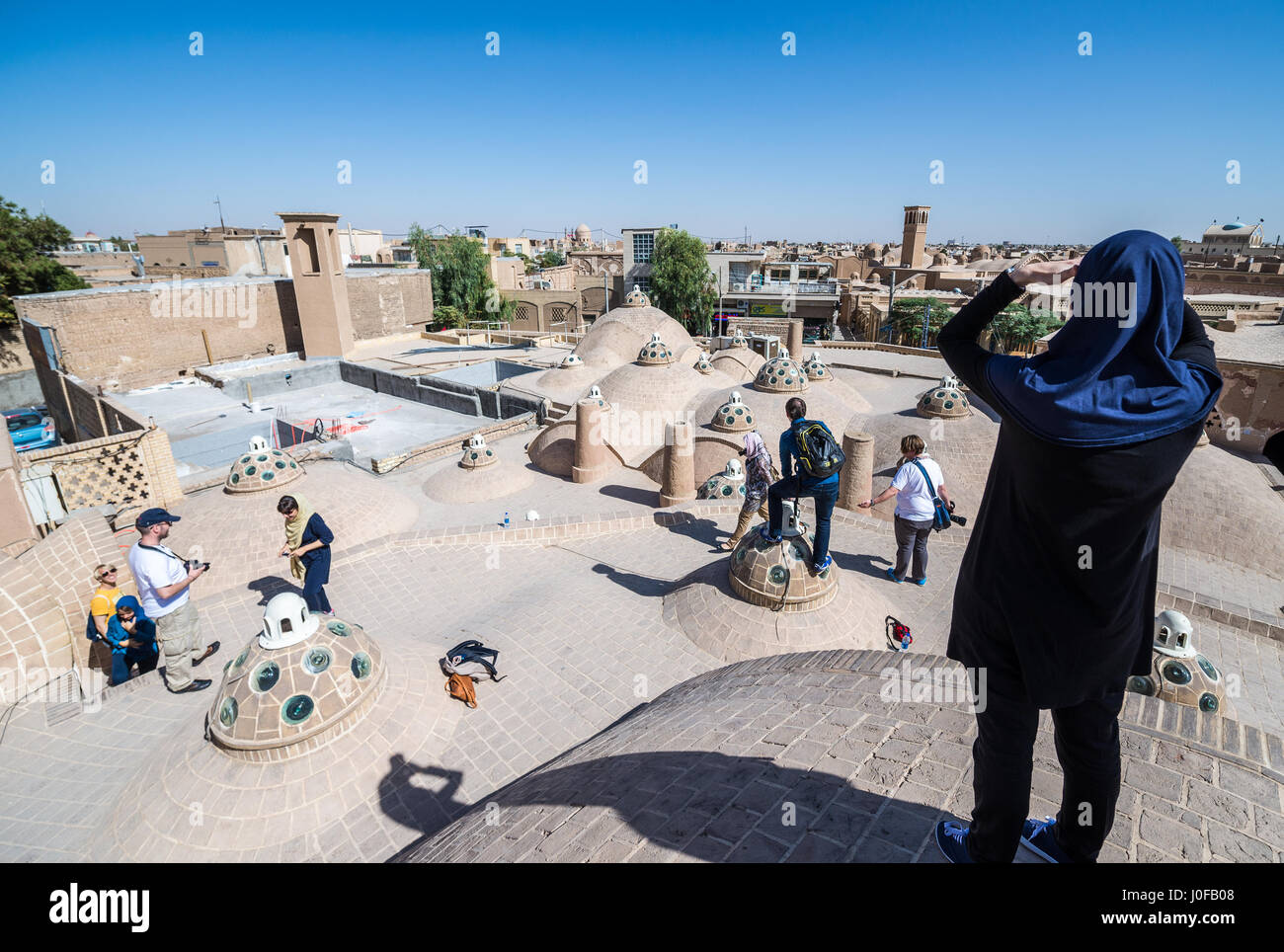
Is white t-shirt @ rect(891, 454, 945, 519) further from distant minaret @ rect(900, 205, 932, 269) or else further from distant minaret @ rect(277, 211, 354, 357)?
distant minaret @ rect(900, 205, 932, 269)

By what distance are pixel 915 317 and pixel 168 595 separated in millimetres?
34480

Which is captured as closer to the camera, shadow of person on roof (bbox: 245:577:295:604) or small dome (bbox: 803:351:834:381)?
shadow of person on roof (bbox: 245:577:295:604)

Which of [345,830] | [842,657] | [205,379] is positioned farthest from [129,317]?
[842,657]

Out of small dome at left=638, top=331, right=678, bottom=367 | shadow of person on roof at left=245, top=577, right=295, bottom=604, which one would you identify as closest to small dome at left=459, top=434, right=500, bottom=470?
shadow of person on roof at left=245, top=577, right=295, bottom=604

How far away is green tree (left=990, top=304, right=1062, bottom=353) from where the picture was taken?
1211 inches

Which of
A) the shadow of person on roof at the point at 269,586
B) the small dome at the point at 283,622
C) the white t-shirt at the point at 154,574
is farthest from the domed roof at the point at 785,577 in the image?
the shadow of person on roof at the point at 269,586

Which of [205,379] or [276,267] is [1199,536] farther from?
[276,267]

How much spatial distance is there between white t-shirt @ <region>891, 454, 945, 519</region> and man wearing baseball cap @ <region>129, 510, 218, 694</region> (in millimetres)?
6956

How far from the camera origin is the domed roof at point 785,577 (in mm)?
6613

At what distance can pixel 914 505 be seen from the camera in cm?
719

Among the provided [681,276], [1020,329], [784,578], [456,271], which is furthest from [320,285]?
[1020,329]

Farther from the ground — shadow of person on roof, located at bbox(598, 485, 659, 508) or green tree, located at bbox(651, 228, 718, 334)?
green tree, located at bbox(651, 228, 718, 334)

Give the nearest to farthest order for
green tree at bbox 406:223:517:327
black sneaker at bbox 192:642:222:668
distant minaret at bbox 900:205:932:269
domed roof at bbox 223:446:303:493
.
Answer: black sneaker at bbox 192:642:222:668 → domed roof at bbox 223:446:303:493 → green tree at bbox 406:223:517:327 → distant minaret at bbox 900:205:932:269

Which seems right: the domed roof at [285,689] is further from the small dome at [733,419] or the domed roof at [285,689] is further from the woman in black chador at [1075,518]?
the small dome at [733,419]
